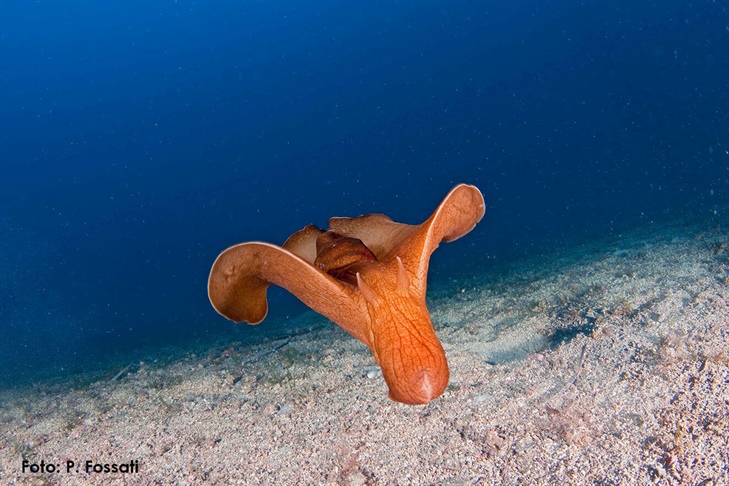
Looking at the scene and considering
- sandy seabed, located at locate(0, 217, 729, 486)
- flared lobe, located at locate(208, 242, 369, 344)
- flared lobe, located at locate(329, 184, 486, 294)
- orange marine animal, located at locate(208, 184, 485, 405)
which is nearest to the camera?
orange marine animal, located at locate(208, 184, 485, 405)

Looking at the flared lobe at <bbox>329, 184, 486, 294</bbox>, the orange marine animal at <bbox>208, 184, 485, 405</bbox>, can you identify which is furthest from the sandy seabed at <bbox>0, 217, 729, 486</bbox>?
the flared lobe at <bbox>329, 184, 486, 294</bbox>

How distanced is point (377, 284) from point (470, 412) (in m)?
1.41

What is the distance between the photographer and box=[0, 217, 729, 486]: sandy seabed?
3016 mm

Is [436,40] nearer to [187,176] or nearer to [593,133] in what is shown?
[593,133]

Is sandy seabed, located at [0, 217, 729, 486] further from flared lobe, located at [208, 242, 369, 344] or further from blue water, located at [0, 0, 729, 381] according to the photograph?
blue water, located at [0, 0, 729, 381]

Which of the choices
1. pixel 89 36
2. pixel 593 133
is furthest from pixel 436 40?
pixel 89 36

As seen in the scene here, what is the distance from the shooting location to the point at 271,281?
387cm

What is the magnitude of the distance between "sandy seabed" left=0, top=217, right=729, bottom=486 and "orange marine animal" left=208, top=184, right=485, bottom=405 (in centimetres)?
89

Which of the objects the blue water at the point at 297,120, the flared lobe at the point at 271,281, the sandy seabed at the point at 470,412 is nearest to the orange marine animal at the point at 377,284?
the flared lobe at the point at 271,281

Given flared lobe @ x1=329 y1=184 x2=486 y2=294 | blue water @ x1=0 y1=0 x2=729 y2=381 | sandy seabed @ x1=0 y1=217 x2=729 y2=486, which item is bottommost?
sandy seabed @ x1=0 y1=217 x2=729 y2=486

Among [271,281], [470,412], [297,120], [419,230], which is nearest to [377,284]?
[419,230]

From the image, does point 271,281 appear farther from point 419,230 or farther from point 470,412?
point 470,412

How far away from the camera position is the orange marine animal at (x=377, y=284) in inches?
106

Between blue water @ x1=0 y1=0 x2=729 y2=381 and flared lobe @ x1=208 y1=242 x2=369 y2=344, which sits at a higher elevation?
blue water @ x1=0 y1=0 x2=729 y2=381
